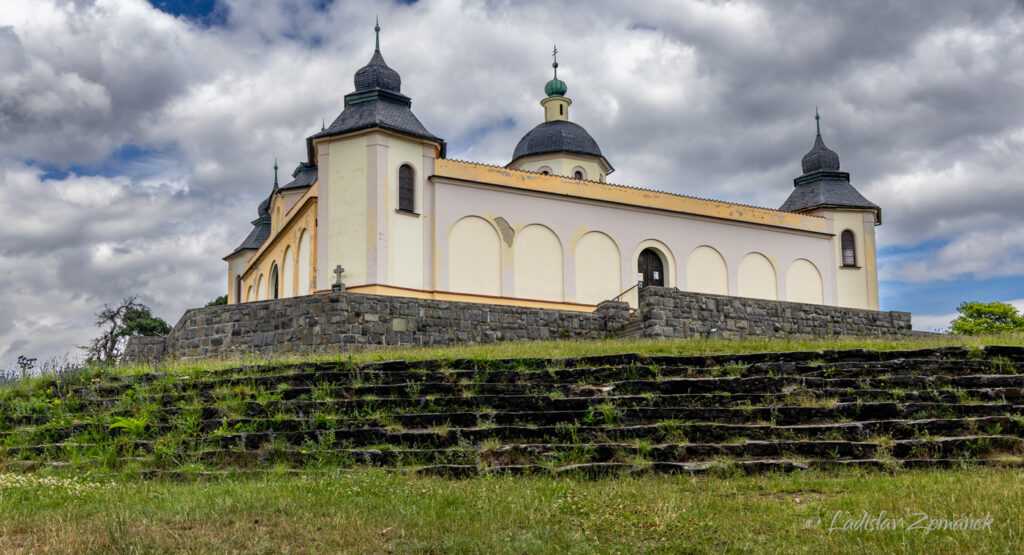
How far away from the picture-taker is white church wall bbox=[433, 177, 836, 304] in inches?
1016

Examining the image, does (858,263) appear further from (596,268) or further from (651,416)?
(651,416)

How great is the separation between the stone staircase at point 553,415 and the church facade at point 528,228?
11514 mm

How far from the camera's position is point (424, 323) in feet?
62.6

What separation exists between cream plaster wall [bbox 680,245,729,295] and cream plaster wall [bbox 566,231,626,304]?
→ 3.13 m

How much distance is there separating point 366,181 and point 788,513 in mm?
19027

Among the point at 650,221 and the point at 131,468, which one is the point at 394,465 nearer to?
the point at 131,468

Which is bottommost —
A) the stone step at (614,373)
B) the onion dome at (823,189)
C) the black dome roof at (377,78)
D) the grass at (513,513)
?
the grass at (513,513)

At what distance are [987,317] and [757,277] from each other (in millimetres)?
21831

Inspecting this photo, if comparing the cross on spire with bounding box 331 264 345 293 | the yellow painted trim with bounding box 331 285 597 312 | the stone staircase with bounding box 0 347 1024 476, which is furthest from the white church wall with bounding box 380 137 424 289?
the stone staircase with bounding box 0 347 1024 476

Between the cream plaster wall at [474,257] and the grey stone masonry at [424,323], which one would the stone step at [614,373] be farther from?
the cream plaster wall at [474,257]

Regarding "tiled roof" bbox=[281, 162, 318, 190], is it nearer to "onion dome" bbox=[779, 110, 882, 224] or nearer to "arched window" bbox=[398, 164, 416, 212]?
"arched window" bbox=[398, 164, 416, 212]

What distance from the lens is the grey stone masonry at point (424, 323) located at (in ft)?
60.1

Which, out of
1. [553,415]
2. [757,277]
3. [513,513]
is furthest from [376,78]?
[513,513]

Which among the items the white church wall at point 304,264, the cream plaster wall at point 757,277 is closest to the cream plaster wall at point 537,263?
the white church wall at point 304,264
